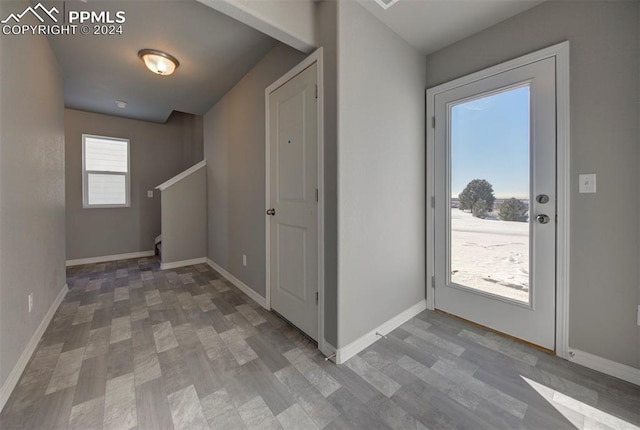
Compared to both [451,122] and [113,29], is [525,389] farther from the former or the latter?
[113,29]

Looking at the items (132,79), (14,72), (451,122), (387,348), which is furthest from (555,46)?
(132,79)

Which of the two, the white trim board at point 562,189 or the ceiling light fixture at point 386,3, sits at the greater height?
the ceiling light fixture at point 386,3

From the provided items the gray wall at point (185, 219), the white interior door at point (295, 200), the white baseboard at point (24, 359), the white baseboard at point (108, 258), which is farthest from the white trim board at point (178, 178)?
the white interior door at point (295, 200)

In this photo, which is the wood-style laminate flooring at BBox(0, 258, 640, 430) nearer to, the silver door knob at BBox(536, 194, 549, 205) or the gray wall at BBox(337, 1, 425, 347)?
the gray wall at BBox(337, 1, 425, 347)

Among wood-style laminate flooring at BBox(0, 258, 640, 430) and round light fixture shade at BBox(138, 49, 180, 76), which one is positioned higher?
round light fixture shade at BBox(138, 49, 180, 76)

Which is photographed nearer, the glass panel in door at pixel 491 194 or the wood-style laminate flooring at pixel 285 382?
the wood-style laminate flooring at pixel 285 382

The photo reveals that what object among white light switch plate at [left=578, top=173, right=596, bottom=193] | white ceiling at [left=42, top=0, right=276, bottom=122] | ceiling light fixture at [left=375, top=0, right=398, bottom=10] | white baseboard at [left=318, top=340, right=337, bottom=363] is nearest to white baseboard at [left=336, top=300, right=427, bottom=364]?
white baseboard at [left=318, top=340, right=337, bottom=363]

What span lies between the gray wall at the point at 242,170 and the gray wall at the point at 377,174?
598 mm

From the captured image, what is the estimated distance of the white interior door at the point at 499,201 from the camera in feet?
5.67

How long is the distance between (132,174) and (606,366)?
20.4ft

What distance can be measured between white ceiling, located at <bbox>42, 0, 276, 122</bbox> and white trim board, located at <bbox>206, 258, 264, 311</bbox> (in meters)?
2.41

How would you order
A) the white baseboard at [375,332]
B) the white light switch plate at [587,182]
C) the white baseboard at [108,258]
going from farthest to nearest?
the white baseboard at [108,258] < the white baseboard at [375,332] < the white light switch plate at [587,182]

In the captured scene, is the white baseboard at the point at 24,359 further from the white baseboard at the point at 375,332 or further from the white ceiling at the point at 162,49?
the white ceiling at the point at 162,49

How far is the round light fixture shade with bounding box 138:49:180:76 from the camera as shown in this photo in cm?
235
